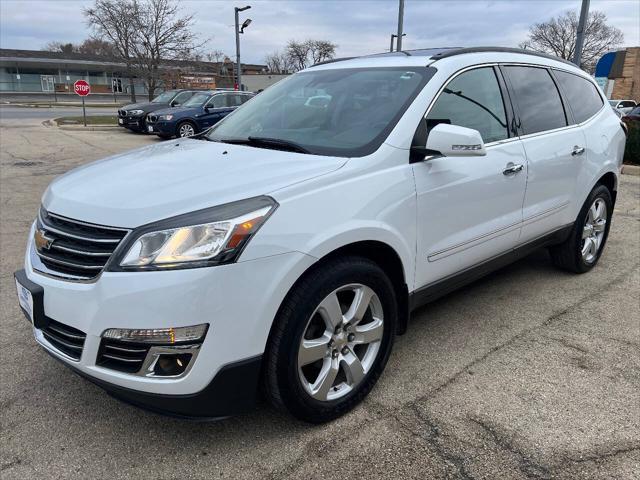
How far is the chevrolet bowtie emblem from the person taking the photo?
241cm

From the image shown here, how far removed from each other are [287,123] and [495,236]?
1557 millimetres

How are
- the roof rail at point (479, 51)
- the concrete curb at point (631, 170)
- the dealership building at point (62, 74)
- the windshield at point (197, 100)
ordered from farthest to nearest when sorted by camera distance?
1. the dealership building at point (62, 74)
2. the windshield at point (197, 100)
3. the concrete curb at point (631, 170)
4. the roof rail at point (479, 51)

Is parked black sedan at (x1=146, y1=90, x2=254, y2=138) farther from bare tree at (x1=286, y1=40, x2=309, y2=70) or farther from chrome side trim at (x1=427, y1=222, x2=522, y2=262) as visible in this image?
bare tree at (x1=286, y1=40, x2=309, y2=70)

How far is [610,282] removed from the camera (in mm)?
4539

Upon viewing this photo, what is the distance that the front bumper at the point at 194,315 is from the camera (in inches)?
79.1

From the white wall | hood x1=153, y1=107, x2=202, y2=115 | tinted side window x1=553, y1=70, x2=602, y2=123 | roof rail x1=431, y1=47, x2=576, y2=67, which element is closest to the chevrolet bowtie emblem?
roof rail x1=431, y1=47, x2=576, y2=67

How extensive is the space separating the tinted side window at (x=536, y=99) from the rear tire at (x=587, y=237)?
881mm

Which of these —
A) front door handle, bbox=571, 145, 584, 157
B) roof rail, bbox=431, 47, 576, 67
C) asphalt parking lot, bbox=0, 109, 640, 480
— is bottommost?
asphalt parking lot, bbox=0, 109, 640, 480

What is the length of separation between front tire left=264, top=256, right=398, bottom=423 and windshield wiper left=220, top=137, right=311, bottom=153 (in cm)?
72

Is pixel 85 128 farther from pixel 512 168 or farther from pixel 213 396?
pixel 213 396

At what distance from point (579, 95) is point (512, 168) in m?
1.63

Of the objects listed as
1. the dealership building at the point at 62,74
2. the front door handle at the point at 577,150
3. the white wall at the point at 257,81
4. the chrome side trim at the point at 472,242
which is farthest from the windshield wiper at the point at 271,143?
the dealership building at the point at 62,74

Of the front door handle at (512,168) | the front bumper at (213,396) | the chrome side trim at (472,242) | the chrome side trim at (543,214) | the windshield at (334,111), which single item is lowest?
the front bumper at (213,396)

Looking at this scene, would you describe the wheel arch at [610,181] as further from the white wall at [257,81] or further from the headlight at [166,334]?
the white wall at [257,81]
